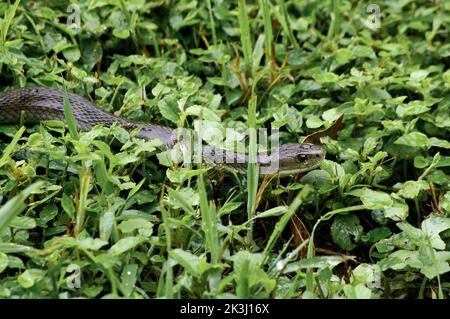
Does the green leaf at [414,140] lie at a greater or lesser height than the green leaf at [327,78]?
lesser

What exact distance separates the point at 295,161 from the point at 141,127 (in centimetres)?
97

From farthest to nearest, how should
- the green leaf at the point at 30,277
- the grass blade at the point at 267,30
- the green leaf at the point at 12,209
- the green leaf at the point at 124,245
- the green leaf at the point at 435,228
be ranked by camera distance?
the grass blade at the point at 267,30 → the green leaf at the point at 435,228 → the green leaf at the point at 124,245 → the green leaf at the point at 30,277 → the green leaf at the point at 12,209

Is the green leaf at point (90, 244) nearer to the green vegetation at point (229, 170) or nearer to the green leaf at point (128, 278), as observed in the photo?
the green vegetation at point (229, 170)

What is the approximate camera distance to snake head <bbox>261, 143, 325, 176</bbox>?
13.4 ft

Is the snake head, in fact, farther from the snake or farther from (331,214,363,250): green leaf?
(331,214,363,250): green leaf

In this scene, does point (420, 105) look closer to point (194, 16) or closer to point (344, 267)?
point (344, 267)

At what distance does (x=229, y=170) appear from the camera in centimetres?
407

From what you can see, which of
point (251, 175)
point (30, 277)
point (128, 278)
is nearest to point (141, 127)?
point (251, 175)

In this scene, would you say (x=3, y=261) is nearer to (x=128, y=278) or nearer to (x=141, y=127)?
(x=128, y=278)

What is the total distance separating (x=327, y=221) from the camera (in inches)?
160

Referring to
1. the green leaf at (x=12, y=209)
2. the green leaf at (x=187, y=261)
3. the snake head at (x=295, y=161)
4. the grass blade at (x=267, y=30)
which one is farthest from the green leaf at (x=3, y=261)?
the grass blade at (x=267, y=30)

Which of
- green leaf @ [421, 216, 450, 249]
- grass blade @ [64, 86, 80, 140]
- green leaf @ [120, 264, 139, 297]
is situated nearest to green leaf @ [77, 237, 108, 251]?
green leaf @ [120, 264, 139, 297]

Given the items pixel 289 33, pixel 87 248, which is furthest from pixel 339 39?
pixel 87 248

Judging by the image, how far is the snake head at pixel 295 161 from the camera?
4.09 m
